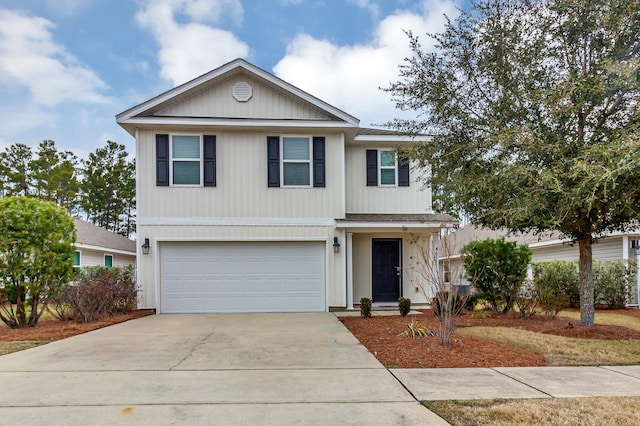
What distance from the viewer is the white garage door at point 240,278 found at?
13.1 m

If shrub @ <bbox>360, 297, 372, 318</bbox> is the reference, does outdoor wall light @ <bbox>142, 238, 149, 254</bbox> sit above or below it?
above

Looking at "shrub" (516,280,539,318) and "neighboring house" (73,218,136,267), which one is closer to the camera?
"shrub" (516,280,539,318)

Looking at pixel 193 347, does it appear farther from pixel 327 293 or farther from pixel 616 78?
pixel 616 78

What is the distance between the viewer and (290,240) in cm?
1322

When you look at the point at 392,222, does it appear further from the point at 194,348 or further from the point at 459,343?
the point at 194,348

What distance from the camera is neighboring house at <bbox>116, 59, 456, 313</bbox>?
13.0 m

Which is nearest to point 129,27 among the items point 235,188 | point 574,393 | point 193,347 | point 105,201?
point 235,188

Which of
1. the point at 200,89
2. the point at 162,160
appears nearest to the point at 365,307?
the point at 162,160

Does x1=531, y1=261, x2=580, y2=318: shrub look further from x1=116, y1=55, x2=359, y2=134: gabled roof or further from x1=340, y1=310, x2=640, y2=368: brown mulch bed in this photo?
x1=116, y1=55, x2=359, y2=134: gabled roof

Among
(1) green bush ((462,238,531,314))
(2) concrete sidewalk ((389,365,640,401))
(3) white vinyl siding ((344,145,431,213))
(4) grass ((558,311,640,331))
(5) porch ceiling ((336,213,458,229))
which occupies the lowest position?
(4) grass ((558,311,640,331))

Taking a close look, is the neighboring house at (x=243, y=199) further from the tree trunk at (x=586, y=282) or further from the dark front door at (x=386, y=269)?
the tree trunk at (x=586, y=282)

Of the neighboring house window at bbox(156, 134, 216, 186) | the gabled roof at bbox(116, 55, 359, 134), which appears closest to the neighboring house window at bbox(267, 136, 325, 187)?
the gabled roof at bbox(116, 55, 359, 134)

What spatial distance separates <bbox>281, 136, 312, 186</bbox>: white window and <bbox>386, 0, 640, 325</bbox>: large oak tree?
3700mm

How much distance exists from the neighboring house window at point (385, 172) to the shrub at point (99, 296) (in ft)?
26.4
